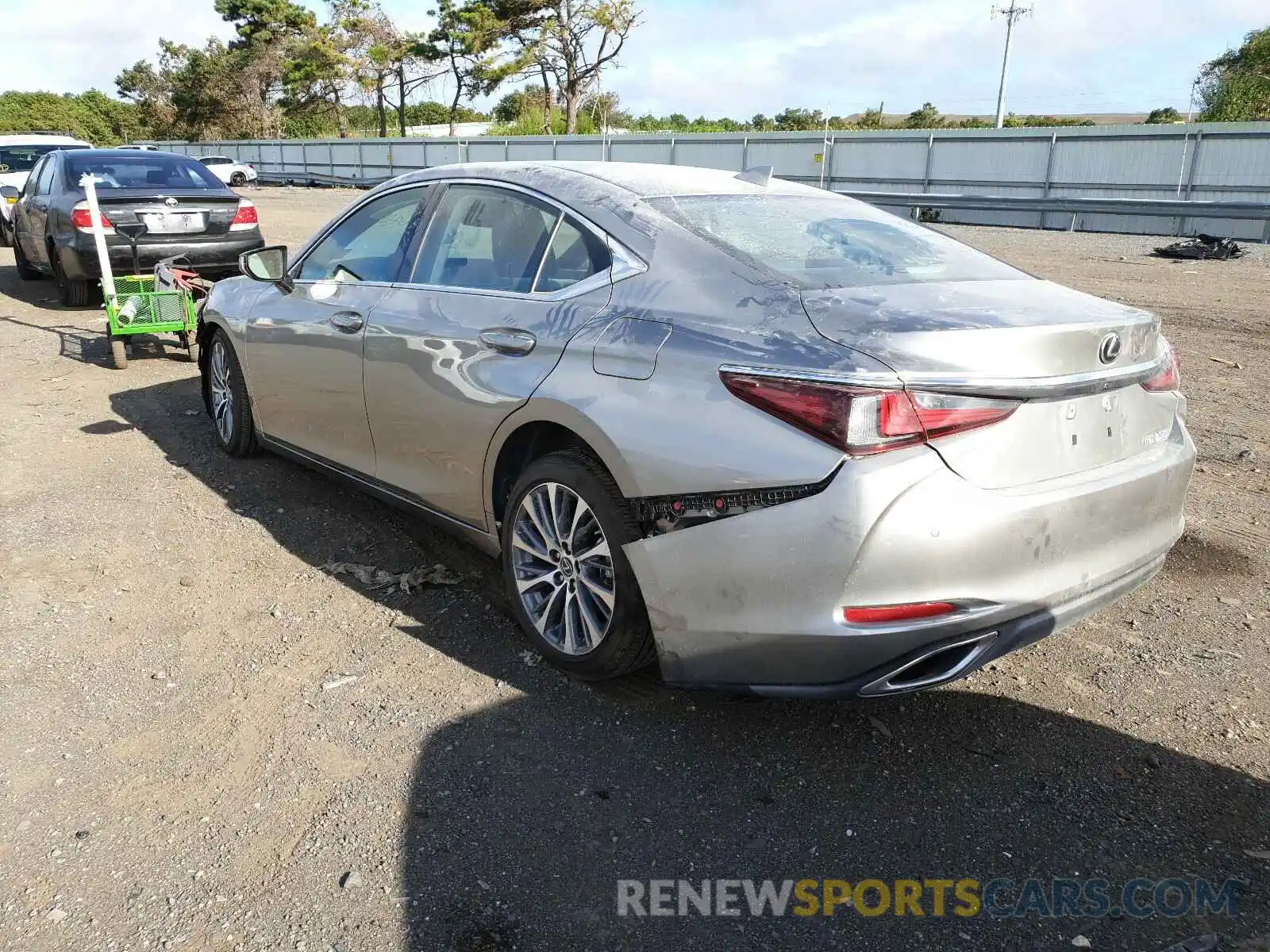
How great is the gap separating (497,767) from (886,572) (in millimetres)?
1282

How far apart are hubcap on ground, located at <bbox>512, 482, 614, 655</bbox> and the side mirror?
2.24 meters

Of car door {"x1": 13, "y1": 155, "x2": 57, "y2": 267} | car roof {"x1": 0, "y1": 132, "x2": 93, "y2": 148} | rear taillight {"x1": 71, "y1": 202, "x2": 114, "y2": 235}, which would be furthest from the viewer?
car roof {"x1": 0, "y1": 132, "x2": 93, "y2": 148}

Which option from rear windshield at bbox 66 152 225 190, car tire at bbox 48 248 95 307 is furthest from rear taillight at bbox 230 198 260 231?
car tire at bbox 48 248 95 307

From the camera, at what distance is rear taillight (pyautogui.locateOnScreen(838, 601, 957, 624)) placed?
100 inches

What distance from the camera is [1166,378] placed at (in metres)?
3.11

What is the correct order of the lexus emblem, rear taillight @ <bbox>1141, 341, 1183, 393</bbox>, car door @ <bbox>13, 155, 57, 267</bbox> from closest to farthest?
the lexus emblem < rear taillight @ <bbox>1141, 341, 1183, 393</bbox> < car door @ <bbox>13, 155, 57, 267</bbox>

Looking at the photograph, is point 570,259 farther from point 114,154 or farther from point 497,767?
point 114,154

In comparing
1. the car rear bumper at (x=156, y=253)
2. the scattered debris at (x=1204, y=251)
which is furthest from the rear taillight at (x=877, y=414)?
the scattered debris at (x=1204, y=251)

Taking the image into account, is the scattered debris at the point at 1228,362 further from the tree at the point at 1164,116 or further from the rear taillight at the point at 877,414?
the tree at the point at 1164,116

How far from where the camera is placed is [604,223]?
3.39 metres

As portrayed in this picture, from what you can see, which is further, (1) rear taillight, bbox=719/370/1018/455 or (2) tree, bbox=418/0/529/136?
(2) tree, bbox=418/0/529/136

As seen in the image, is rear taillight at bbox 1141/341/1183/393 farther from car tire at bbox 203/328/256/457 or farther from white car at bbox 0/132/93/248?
white car at bbox 0/132/93/248

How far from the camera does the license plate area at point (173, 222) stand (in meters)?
9.73

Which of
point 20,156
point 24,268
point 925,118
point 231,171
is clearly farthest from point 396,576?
point 925,118
